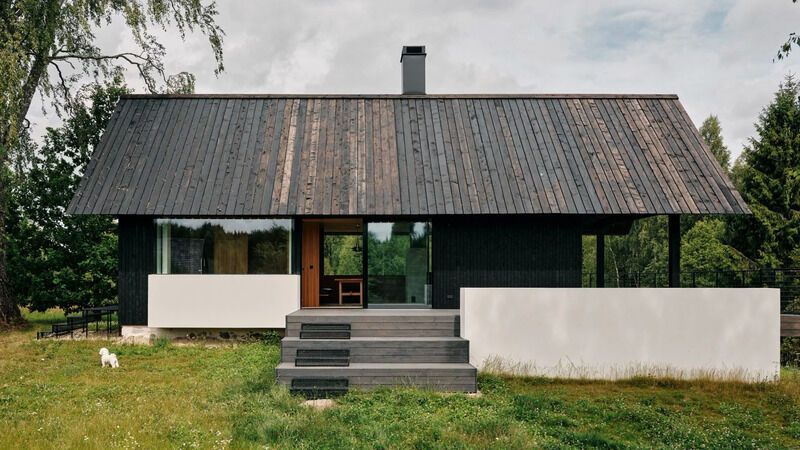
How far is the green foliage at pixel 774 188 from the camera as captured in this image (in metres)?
21.8

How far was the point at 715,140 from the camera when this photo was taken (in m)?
33.4

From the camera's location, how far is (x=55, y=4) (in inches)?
551

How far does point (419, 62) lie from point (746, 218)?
50.5ft

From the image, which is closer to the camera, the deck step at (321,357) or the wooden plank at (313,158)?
the deck step at (321,357)

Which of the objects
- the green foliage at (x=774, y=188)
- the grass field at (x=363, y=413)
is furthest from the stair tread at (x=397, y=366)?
the green foliage at (x=774, y=188)

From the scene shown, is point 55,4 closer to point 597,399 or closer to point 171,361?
point 171,361

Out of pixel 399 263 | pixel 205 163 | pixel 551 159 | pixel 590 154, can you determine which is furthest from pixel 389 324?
pixel 590 154

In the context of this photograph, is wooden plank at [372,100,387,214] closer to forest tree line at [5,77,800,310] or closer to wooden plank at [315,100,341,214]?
wooden plank at [315,100,341,214]

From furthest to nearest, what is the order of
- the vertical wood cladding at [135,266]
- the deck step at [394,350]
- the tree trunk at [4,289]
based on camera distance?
the tree trunk at [4,289] < the vertical wood cladding at [135,266] < the deck step at [394,350]

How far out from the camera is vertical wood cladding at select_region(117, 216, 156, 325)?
12406 millimetres

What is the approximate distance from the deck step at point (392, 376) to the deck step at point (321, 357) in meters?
0.28

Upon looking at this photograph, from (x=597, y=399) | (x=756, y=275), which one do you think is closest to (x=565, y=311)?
(x=597, y=399)

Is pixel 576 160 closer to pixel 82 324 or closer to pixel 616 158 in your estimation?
pixel 616 158

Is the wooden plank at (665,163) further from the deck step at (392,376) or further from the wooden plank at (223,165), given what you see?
the wooden plank at (223,165)
